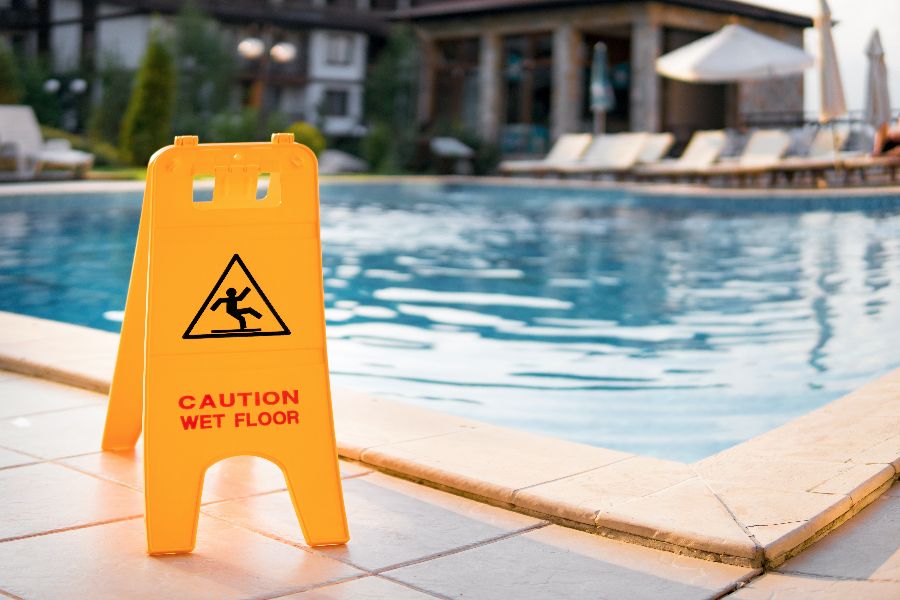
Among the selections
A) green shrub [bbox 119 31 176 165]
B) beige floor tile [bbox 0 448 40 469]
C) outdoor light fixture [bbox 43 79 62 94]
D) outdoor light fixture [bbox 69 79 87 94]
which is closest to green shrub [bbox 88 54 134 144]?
outdoor light fixture [bbox 69 79 87 94]

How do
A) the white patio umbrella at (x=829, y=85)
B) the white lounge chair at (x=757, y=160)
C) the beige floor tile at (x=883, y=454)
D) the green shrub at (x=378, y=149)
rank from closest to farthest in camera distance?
1. the beige floor tile at (x=883, y=454)
2. the white patio umbrella at (x=829, y=85)
3. the white lounge chair at (x=757, y=160)
4. the green shrub at (x=378, y=149)

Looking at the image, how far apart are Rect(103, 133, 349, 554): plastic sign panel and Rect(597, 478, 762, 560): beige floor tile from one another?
681 mm

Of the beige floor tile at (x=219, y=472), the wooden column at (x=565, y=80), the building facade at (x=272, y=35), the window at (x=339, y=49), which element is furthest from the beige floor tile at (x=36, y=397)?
the window at (x=339, y=49)

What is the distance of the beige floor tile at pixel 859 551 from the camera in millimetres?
2572

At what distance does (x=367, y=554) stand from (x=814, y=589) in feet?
3.29

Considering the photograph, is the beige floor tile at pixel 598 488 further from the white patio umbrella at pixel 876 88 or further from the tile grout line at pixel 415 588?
the white patio umbrella at pixel 876 88

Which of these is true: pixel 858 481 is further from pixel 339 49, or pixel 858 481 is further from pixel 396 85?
pixel 339 49

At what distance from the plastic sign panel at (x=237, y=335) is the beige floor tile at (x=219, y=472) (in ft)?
1.45

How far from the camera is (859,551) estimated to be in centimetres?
270

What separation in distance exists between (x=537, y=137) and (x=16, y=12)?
1790 cm

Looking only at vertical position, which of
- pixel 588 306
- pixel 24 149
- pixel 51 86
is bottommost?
pixel 588 306

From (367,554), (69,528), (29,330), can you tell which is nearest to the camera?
(367,554)

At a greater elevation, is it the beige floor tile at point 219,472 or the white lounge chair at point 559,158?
the white lounge chair at point 559,158

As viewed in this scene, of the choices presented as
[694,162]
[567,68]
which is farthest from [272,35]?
[694,162]
